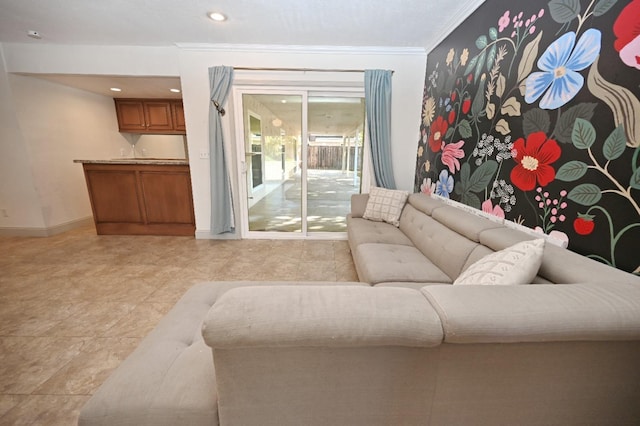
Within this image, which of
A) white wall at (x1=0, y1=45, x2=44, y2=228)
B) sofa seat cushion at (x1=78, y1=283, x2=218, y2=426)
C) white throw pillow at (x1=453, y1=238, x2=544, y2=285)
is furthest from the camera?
white wall at (x1=0, y1=45, x2=44, y2=228)

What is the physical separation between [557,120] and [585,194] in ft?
1.40

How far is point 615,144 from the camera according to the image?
1.05m

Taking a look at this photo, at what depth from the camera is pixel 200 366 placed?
851mm

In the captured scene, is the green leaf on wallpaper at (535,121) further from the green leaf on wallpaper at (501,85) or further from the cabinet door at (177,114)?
the cabinet door at (177,114)

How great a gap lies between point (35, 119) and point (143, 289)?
125 inches

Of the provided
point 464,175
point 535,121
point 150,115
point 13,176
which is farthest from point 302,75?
point 13,176

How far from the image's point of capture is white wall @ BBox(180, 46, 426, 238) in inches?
115

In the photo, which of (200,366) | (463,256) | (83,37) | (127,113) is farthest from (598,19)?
(127,113)

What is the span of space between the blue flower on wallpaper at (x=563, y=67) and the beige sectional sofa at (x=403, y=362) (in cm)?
100

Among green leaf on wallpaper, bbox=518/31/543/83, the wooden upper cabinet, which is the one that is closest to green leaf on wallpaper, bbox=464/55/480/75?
green leaf on wallpaper, bbox=518/31/543/83

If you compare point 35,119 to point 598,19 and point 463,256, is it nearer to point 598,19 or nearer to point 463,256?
point 463,256

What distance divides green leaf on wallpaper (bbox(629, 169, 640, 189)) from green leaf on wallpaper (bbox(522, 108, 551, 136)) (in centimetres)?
45

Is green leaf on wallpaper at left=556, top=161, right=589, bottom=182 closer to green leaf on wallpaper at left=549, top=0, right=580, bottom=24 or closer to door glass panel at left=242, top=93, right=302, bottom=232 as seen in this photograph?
green leaf on wallpaper at left=549, top=0, right=580, bottom=24

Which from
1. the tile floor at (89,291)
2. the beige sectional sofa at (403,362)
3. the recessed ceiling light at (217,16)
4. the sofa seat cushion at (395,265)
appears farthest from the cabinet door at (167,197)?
the beige sectional sofa at (403,362)
